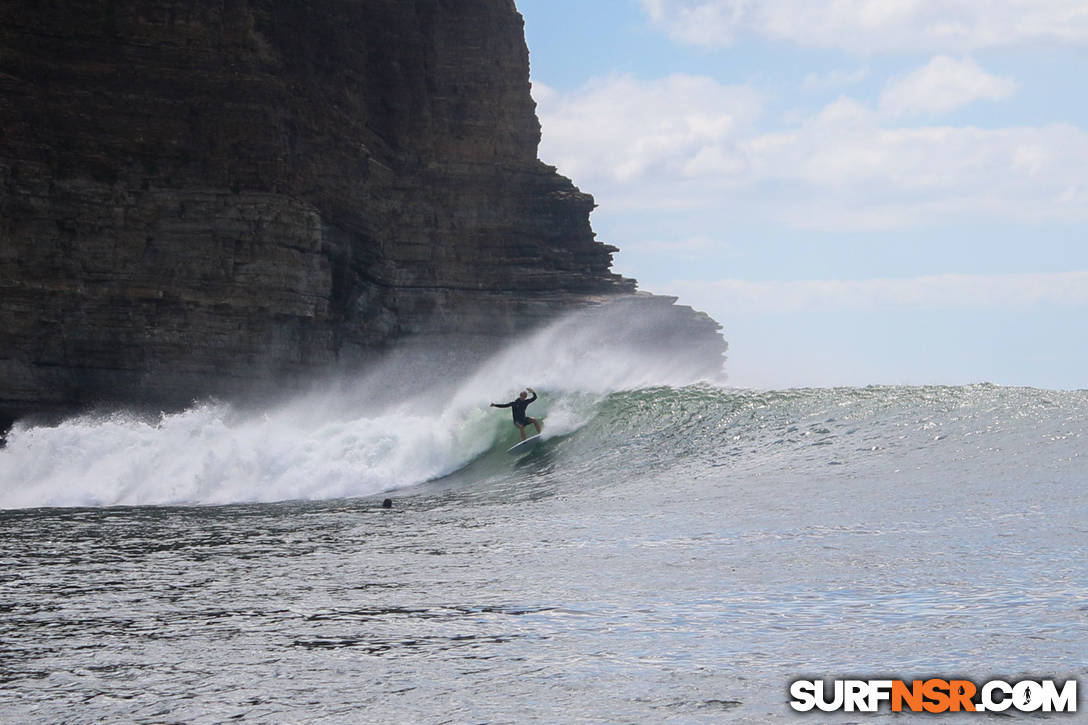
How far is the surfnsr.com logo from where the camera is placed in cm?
650

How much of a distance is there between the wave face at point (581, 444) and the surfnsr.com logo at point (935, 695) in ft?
32.2

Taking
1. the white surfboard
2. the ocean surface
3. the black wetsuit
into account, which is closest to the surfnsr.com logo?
the ocean surface

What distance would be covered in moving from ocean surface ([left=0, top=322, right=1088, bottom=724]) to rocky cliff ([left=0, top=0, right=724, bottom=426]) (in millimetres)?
8291

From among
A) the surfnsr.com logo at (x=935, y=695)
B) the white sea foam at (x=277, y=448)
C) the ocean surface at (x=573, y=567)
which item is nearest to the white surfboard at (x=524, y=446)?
the ocean surface at (x=573, y=567)

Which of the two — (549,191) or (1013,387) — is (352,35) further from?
(1013,387)

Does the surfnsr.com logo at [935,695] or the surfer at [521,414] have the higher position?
the surfer at [521,414]

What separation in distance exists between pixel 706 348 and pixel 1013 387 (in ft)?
76.5

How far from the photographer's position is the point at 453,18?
4381cm

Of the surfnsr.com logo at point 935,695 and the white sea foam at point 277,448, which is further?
the white sea foam at point 277,448

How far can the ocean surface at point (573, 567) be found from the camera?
7.25 m

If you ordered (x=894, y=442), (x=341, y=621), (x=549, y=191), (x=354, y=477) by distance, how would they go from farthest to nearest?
(x=549, y=191)
(x=354, y=477)
(x=894, y=442)
(x=341, y=621)

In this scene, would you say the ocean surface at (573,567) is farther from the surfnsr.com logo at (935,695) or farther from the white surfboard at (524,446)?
the white surfboard at (524,446)

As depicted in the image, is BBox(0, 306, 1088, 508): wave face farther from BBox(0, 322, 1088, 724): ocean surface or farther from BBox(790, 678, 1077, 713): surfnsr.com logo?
BBox(790, 678, 1077, 713): surfnsr.com logo

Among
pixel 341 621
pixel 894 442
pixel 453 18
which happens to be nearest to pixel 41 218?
pixel 453 18
